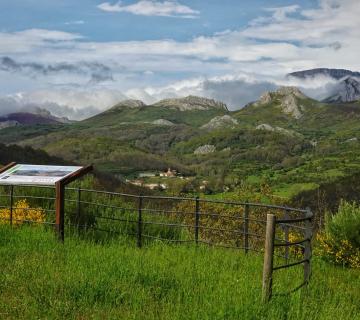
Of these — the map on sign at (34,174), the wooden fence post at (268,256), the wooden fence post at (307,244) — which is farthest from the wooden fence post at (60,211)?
the wooden fence post at (268,256)

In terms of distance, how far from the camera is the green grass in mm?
7359

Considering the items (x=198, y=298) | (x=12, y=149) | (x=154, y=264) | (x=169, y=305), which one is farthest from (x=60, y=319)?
(x=12, y=149)

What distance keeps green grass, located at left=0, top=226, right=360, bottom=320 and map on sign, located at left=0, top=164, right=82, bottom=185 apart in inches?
72.2

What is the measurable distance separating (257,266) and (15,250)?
500 cm

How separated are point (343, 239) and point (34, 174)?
25.9ft

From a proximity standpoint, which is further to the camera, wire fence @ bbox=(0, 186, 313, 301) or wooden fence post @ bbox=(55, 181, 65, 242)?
wooden fence post @ bbox=(55, 181, 65, 242)

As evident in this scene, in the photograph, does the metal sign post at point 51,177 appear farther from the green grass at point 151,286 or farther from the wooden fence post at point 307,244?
the wooden fence post at point 307,244

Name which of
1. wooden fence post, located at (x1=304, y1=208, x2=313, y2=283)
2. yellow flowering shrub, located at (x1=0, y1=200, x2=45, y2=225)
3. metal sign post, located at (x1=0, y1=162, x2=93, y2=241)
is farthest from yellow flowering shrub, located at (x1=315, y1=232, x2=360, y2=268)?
yellow flowering shrub, located at (x1=0, y1=200, x2=45, y2=225)

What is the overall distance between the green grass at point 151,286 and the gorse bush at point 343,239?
1101 millimetres

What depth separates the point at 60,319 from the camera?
7105 millimetres

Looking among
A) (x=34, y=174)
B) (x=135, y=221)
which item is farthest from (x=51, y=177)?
(x=135, y=221)

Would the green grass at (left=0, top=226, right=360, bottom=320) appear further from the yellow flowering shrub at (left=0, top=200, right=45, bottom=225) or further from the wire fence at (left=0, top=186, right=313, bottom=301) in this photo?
the yellow flowering shrub at (left=0, top=200, right=45, bottom=225)

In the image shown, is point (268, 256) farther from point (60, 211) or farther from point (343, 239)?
point (60, 211)

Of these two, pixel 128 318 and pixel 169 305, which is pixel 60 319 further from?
pixel 169 305
